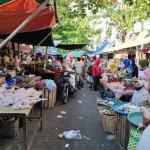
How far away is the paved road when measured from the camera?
18.4 feet

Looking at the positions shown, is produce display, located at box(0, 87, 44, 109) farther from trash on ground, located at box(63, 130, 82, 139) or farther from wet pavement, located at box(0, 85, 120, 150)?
trash on ground, located at box(63, 130, 82, 139)

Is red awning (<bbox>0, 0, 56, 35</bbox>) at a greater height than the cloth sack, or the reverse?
red awning (<bbox>0, 0, 56, 35</bbox>)

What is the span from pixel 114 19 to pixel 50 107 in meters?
16.7

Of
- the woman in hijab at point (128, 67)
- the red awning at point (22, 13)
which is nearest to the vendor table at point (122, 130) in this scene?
the red awning at point (22, 13)

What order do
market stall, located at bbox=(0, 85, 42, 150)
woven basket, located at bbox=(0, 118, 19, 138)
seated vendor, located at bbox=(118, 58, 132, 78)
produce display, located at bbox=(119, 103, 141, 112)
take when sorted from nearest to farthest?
market stall, located at bbox=(0, 85, 42, 150) → produce display, located at bbox=(119, 103, 141, 112) → woven basket, located at bbox=(0, 118, 19, 138) → seated vendor, located at bbox=(118, 58, 132, 78)

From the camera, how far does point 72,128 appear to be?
6.79 meters

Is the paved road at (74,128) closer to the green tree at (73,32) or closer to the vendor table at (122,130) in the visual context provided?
the vendor table at (122,130)

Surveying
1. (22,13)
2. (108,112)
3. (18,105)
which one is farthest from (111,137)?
(22,13)

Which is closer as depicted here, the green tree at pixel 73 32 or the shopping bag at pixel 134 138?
the shopping bag at pixel 134 138

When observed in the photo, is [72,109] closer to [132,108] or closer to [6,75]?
[6,75]

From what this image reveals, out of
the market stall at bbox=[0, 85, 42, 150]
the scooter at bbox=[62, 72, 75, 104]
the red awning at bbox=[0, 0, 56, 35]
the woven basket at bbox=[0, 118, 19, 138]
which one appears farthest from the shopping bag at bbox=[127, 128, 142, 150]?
the scooter at bbox=[62, 72, 75, 104]

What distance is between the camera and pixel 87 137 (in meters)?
6.14

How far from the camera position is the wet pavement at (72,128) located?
18.3 ft

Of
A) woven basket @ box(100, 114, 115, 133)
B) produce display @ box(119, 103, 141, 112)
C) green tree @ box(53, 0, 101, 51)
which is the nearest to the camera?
produce display @ box(119, 103, 141, 112)
